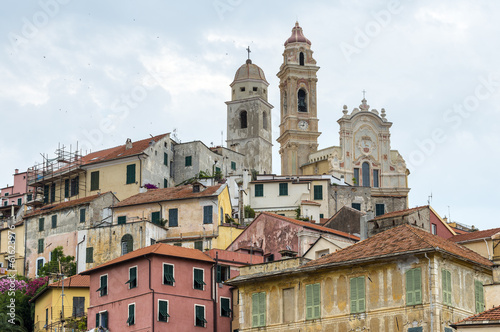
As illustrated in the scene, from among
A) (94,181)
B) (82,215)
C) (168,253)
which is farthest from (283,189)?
(168,253)

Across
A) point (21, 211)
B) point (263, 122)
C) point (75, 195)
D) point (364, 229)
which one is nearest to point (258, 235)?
point (364, 229)

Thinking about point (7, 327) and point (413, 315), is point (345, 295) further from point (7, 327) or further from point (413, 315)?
point (7, 327)

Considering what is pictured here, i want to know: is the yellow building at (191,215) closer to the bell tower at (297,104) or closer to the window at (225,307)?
the window at (225,307)

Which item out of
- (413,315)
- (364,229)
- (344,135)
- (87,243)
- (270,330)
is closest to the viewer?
(413,315)

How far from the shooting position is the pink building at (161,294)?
5138 cm

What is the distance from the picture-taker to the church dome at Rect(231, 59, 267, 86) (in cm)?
10422

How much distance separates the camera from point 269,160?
331 feet

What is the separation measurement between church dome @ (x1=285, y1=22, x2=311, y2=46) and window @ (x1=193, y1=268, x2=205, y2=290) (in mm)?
59399

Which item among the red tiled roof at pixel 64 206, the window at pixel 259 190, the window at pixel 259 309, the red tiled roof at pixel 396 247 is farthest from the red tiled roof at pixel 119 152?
the red tiled roof at pixel 396 247

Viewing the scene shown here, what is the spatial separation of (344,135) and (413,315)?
58.5 m

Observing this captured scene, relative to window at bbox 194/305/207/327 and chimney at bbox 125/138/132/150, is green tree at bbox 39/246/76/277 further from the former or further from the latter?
window at bbox 194/305/207/327

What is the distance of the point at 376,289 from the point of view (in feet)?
133

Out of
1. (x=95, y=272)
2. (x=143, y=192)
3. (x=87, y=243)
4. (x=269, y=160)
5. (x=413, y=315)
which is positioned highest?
(x=269, y=160)

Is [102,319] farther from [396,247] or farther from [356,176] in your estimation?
[356,176]
